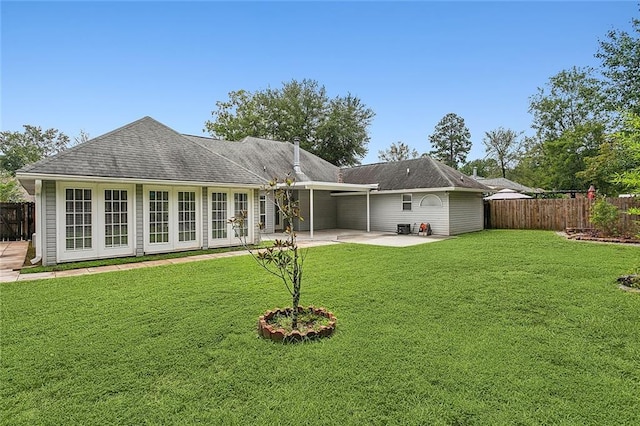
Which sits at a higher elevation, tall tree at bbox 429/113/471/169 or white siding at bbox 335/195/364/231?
tall tree at bbox 429/113/471/169

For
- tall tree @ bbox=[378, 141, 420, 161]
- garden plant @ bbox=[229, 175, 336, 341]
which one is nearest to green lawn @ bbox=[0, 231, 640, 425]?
garden plant @ bbox=[229, 175, 336, 341]

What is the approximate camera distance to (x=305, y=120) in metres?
31.7

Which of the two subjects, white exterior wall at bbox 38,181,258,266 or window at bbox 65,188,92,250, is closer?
white exterior wall at bbox 38,181,258,266

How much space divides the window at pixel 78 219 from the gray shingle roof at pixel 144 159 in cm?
61

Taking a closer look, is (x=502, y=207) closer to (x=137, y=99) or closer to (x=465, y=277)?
(x=465, y=277)

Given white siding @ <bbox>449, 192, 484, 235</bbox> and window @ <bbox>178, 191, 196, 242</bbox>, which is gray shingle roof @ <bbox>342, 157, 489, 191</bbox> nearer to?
white siding @ <bbox>449, 192, 484, 235</bbox>

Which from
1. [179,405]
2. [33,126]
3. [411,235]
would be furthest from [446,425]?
[33,126]

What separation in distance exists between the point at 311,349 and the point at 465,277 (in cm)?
440

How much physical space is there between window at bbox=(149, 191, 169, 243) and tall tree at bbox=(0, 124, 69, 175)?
3711 cm

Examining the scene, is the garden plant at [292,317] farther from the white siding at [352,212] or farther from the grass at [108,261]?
the white siding at [352,212]

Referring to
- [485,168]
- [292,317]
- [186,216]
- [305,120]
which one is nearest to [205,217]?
[186,216]

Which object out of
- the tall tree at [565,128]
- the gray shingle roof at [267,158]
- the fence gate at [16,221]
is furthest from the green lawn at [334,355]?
the tall tree at [565,128]

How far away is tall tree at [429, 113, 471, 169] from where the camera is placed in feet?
149

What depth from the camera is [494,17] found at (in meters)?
12.5
